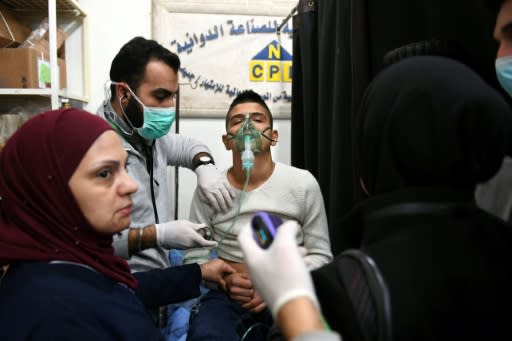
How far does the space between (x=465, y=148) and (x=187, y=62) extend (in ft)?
7.19

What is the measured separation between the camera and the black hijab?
0.66 m

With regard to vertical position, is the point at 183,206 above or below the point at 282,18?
below

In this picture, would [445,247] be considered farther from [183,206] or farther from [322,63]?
[183,206]

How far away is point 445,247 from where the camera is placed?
62 cm

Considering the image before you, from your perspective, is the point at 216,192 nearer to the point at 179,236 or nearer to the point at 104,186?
the point at 179,236

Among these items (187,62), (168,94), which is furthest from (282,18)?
(168,94)

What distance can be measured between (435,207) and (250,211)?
1.04m

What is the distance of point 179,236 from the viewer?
141 centimetres

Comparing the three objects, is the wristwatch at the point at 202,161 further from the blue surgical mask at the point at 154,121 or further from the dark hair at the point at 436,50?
the dark hair at the point at 436,50

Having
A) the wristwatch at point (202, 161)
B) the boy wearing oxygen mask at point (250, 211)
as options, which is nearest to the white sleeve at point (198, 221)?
the boy wearing oxygen mask at point (250, 211)

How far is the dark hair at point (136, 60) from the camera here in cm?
165

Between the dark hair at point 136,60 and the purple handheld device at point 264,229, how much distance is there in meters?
1.15

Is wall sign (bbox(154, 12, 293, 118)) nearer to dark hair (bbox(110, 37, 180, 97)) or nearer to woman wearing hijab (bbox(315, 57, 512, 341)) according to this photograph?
dark hair (bbox(110, 37, 180, 97))

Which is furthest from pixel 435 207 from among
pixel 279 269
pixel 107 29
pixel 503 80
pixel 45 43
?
pixel 107 29
